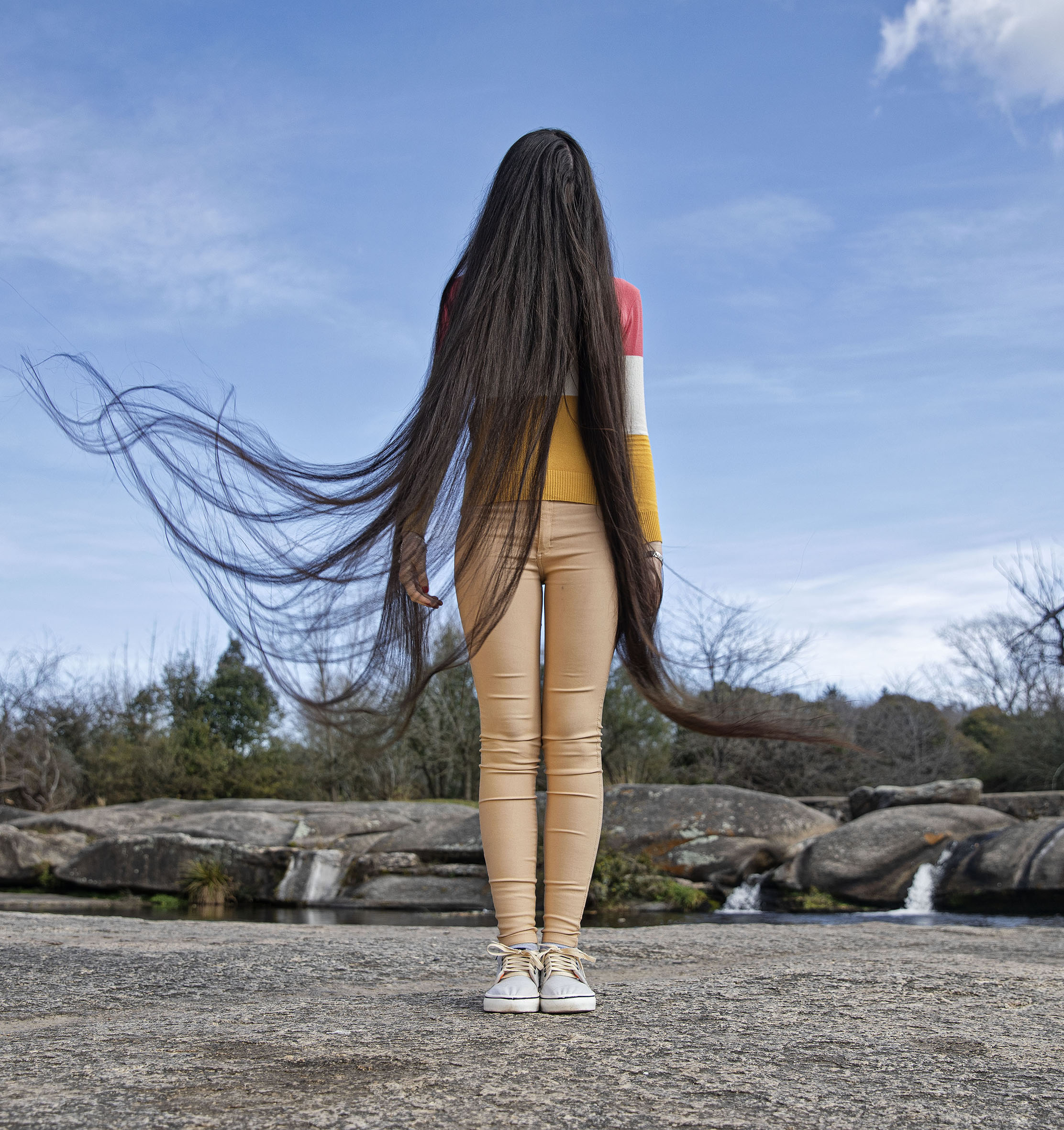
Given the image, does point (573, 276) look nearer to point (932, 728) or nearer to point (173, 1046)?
point (173, 1046)

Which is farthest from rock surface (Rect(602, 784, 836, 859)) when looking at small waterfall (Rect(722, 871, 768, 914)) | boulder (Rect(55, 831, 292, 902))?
boulder (Rect(55, 831, 292, 902))

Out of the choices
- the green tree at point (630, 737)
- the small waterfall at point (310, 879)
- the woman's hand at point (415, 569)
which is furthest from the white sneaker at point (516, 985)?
the green tree at point (630, 737)

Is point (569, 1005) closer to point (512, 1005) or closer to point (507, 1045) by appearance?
point (512, 1005)

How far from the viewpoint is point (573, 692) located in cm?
224

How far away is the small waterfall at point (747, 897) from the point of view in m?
9.12

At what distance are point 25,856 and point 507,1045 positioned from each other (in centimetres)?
1021

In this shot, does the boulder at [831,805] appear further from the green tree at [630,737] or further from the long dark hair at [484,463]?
the long dark hair at [484,463]

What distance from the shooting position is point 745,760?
16328mm

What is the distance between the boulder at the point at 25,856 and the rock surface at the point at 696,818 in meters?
Answer: 5.85

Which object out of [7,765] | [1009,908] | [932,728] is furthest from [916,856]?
[7,765]

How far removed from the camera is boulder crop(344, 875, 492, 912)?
8.57 m

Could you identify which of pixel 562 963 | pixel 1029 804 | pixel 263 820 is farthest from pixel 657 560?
pixel 1029 804

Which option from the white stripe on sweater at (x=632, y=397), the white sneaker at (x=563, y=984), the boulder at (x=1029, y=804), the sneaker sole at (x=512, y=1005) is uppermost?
the white stripe on sweater at (x=632, y=397)

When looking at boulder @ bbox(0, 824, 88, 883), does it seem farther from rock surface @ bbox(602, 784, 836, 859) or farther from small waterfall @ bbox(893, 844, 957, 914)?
small waterfall @ bbox(893, 844, 957, 914)
